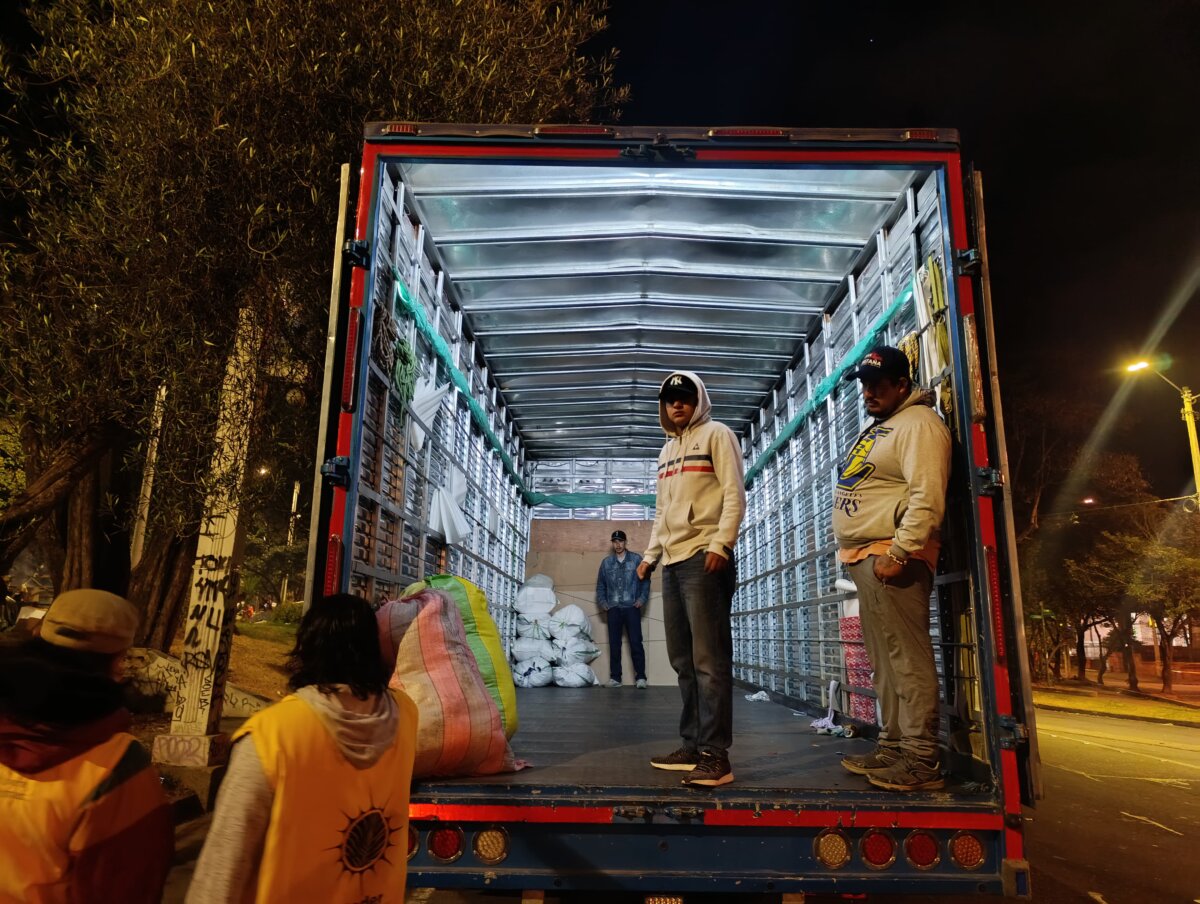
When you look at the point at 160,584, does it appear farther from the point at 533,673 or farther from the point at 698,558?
the point at 698,558

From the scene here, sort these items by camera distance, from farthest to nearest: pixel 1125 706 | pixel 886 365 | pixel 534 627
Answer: pixel 1125 706, pixel 534 627, pixel 886 365

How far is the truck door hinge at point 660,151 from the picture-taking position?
3.29 meters

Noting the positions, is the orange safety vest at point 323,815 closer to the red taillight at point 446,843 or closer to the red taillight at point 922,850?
the red taillight at point 446,843

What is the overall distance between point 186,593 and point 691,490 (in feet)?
22.6

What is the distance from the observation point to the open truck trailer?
2.54 m

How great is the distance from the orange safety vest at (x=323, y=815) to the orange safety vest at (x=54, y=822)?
27 centimetres

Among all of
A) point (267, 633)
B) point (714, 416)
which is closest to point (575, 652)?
point (714, 416)

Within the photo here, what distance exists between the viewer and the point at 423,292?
5.19 m

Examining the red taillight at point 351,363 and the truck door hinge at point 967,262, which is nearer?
the truck door hinge at point 967,262

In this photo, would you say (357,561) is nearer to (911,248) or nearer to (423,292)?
(423,292)

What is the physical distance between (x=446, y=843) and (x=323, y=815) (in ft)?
3.38

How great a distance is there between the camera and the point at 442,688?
3062 mm

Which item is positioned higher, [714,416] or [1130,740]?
[714,416]

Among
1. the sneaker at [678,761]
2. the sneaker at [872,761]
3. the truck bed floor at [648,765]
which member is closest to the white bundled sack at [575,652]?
the truck bed floor at [648,765]
